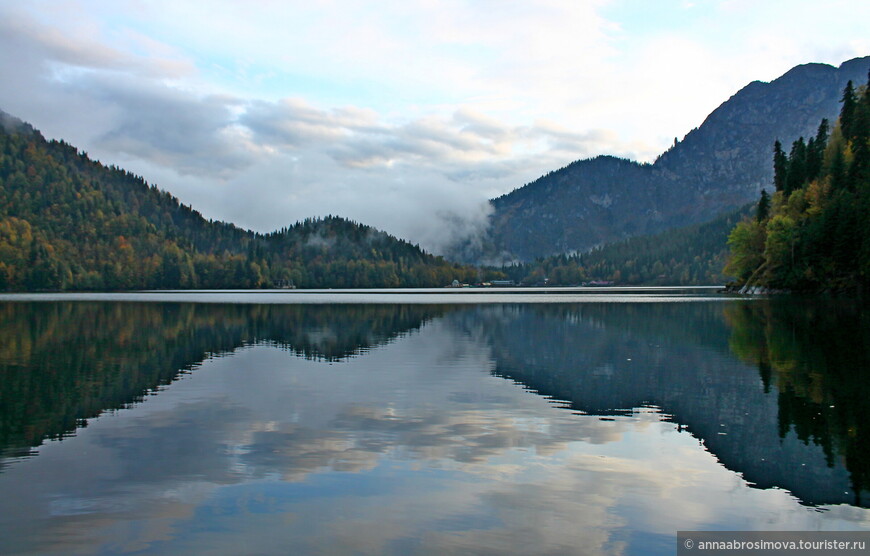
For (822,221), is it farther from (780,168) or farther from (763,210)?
(780,168)

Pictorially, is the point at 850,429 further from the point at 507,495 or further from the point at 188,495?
the point at 188,495

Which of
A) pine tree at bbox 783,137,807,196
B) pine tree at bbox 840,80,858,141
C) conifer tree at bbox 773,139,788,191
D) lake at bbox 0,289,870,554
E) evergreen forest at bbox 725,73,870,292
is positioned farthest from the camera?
conifer tree at bbox 773,139,788,191

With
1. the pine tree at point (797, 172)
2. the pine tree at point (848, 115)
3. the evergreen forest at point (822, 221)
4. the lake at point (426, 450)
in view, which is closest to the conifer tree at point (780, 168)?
the evergreen forest at point (822, 221)

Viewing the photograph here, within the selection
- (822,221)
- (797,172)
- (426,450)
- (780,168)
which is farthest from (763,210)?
(426,450)

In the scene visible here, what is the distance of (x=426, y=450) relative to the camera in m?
20.8

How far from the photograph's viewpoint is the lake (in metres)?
14.3

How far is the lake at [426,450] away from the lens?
1427 centimetres

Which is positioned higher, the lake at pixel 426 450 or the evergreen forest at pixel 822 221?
the evergreen forest at pixel 822 221

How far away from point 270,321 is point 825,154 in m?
121

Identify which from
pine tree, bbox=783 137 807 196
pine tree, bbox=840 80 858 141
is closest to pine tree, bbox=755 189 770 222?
pine tree, bbox=783 137 807 196

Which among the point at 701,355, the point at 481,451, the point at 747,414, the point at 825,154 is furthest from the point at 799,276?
the point at 481,451

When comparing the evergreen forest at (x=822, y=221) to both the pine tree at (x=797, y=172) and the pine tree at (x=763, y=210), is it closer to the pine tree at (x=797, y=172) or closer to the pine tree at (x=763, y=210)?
the pine tree at (x=797, y=172)

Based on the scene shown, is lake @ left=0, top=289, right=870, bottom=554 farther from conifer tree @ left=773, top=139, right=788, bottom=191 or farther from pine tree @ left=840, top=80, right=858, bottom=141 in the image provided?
conifer tree @ left=773, top=139, right=788, bottom=191

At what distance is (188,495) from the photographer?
16453 mm
